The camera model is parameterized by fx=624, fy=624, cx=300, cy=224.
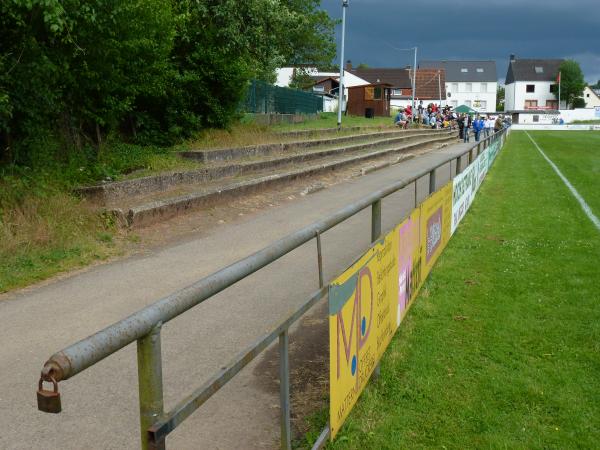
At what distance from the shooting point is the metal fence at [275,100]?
23.8 m

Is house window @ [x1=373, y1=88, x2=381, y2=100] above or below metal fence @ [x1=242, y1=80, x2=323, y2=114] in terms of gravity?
above

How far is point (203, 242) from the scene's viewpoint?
930cm

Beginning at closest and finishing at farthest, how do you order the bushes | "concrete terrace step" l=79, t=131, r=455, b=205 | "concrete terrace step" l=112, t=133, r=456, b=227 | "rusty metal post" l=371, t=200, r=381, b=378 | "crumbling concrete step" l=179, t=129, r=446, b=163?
"rusty metal post" l=371, t=200, r=381, b=378
the bushes
"concrete terrace step" l=112, t=133, r=456, b=227
"concrete terrace step" l=79, t=131, r=455, b=205
"crumbling concrete step" l=179, t=129, r=446, b=163

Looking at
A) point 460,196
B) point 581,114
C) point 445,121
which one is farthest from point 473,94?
point 460,196

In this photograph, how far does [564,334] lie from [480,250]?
11.7 feet

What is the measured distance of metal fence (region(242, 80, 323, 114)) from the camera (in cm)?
2384

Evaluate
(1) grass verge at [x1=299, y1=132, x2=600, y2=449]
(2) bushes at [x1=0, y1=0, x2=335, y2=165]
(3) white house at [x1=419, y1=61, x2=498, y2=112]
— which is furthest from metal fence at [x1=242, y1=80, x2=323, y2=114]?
(3) white house at [x1=419, y1=61, x2=498, y2=112]

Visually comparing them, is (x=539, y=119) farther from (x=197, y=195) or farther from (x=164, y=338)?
(x=164, y=338)

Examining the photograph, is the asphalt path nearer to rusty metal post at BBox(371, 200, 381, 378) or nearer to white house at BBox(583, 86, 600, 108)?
rusty metal post at BBox(371, 200, 381, 378)

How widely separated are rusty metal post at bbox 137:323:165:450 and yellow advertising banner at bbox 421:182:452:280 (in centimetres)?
469

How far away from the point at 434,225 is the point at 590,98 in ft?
434

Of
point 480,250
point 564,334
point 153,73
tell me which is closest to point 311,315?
point 564,334

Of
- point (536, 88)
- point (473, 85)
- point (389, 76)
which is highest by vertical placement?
point (389, 76)

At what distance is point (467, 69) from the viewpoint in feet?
414
